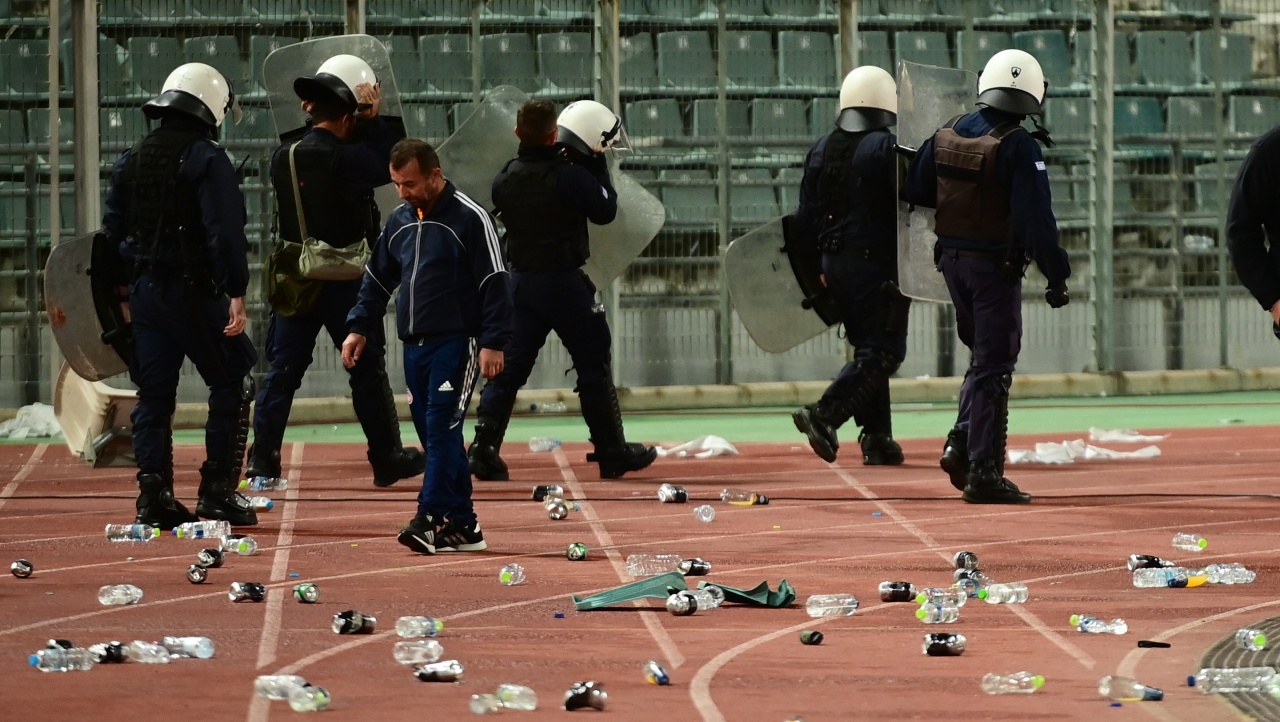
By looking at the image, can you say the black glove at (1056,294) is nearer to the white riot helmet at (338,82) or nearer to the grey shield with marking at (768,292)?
the grey shield with marking at (768,292)

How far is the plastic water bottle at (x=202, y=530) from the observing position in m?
8.64

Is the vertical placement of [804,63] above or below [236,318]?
above

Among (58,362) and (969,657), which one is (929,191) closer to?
(969,657)

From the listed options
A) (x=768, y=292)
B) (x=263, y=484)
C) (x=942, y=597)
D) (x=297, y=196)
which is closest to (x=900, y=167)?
(x=768, y=292)

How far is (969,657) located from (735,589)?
49.5 inches

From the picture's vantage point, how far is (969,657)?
19.1 feet

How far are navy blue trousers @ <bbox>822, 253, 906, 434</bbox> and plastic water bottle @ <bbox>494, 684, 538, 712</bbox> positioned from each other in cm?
572

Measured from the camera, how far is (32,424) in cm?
1358

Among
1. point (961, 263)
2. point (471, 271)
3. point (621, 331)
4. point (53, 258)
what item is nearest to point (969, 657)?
point (471, 271)

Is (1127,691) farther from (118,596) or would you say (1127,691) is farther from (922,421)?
(922,421)

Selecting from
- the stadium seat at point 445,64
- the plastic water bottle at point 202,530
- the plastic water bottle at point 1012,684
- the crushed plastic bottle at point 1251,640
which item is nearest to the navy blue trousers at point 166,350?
the plastic water bottle at point 202,530

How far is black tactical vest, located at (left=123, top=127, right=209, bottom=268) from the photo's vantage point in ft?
27.9

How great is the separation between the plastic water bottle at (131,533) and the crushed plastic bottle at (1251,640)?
454cm

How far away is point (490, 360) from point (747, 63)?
→ 8076 millimetres
